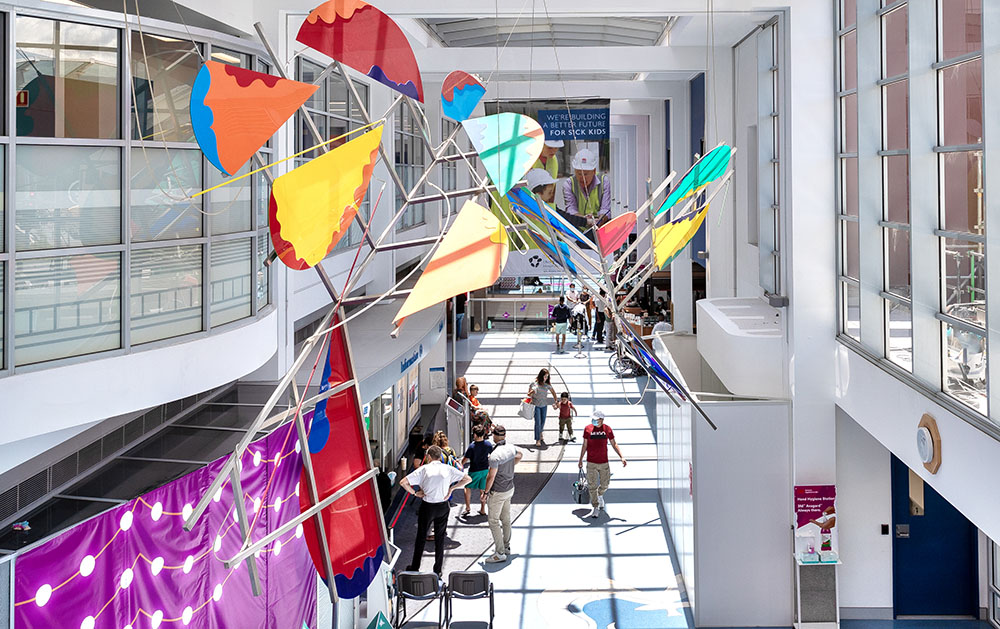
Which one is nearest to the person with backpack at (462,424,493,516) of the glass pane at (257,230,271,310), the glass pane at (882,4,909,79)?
the glass pane at (257,230,271,310)

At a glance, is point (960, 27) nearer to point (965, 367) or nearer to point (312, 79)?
point (965, 367)

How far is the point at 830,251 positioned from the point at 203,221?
6.31 m

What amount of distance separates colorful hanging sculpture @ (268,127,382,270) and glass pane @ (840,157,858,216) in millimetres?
7998

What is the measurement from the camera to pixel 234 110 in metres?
2.61

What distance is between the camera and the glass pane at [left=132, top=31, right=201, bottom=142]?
6.38 meters

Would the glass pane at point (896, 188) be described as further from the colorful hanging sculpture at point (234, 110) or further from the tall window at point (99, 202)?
the colorful hanging sculpture at point (234, 110)

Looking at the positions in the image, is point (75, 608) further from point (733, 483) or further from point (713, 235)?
point (713, 235)

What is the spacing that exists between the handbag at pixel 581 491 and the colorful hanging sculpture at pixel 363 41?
10924 millimetres

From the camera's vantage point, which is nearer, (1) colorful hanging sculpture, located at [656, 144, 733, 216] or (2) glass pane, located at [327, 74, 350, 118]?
(1) colorful hanging sculpture, located at [656, 144, 733, 216]

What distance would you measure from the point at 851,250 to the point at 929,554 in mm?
3377

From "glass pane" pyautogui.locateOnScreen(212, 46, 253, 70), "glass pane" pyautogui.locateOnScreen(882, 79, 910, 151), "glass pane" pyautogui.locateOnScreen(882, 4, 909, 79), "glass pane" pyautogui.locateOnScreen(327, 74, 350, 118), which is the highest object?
"glass pane" pyautogui.locateOnScreen(327, 74, 350, 118)

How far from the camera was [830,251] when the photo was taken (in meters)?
10.1

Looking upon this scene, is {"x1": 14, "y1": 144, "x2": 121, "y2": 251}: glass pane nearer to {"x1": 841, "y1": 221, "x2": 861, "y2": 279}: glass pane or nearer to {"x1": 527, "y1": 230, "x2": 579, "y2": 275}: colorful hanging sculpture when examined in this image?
{"x1": 527, "y1": 230, "x2": 579, "y2": 275}: colorful hanging sculpture

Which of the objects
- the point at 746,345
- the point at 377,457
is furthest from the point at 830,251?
the point at 377,457
